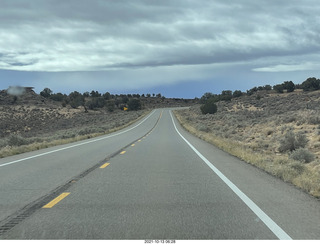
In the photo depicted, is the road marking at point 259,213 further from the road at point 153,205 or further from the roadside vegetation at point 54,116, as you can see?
the roadside vegetation at point 54,116

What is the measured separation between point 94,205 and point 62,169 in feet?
16.2

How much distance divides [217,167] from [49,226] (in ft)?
23.2

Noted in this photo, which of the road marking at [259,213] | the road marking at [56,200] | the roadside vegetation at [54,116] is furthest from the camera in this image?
the roadside vegetation at [54,116]

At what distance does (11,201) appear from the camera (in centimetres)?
679

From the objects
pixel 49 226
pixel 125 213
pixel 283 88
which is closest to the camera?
pixel 49 226

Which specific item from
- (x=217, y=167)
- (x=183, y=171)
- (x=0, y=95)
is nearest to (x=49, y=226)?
(x=183, y=171)

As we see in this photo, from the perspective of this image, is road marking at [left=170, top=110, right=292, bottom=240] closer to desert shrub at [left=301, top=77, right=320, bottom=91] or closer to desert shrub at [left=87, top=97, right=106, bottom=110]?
desert shrub at [left=301, top=77, right=320, bottom=91]

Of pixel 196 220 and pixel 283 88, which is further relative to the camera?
pixel 283 88

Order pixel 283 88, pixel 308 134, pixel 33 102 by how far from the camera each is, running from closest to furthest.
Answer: pixel 308 134
pixel 283 88
pixel 33 102

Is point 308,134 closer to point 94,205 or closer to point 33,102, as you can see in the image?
point 94,205

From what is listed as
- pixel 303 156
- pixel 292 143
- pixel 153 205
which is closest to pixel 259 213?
pixel 153 205

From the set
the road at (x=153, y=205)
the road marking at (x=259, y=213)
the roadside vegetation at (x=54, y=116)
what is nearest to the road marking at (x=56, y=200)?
the road at (x=153, y=205)

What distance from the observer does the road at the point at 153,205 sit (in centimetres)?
492

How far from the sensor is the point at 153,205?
6.41 meters
